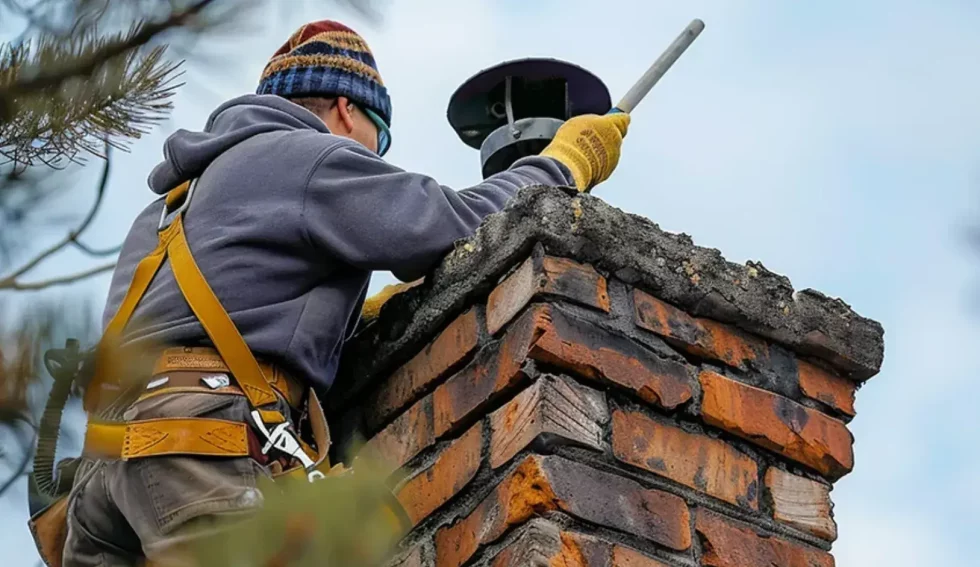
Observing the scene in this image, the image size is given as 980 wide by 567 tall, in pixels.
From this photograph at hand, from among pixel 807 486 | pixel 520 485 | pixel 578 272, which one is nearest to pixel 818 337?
pixel 807 486

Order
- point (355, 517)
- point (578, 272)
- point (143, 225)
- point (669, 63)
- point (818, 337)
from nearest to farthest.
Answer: point (355, 517)
point (578, 272)
point (818, 337)
point (143, 225)
point (669, 63)

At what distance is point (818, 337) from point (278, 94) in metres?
1.13

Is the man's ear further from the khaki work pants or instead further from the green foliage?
the green foliage

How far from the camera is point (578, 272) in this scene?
2373 millimetres

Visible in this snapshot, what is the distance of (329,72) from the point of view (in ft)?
10.1

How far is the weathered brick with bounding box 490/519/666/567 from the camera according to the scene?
2.12 metres

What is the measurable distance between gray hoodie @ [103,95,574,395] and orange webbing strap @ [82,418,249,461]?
17cm

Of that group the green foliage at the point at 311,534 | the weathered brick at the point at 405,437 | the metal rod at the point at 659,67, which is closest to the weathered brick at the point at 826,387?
the weathered brick at the point at 405,437

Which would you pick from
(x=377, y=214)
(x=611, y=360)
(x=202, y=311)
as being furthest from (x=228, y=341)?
(x=611, y=360)

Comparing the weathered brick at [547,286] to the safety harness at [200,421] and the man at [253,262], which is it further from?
the safety harness at [200,421]

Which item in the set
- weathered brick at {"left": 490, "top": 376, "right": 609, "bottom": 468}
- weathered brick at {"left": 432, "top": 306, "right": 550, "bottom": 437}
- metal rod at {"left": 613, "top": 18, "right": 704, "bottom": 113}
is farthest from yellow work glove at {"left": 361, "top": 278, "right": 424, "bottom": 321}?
metal rod at {"left": 613, "top": 18, "right": 704, "bottom": 113}

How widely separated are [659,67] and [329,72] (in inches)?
38.4

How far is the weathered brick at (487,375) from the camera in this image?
2293 millimetres

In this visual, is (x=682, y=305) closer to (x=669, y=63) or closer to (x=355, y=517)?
(x=355, y=517)
